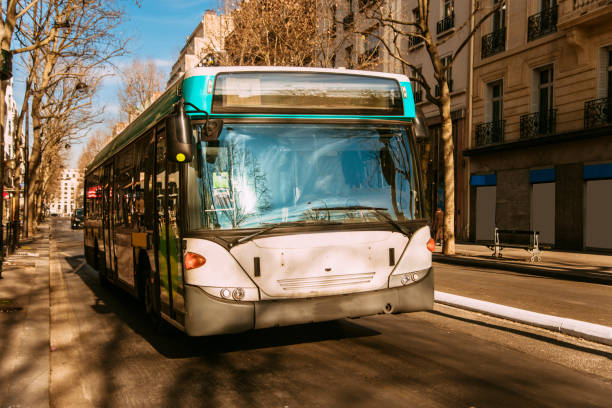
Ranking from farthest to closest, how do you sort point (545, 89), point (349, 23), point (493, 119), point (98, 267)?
point (349, 23) < point (493, 119) < point (545, 89) < point (98, 267)

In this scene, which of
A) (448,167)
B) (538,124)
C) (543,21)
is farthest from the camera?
(538,124)

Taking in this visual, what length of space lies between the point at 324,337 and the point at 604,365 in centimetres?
272

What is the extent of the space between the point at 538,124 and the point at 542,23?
3.85 m

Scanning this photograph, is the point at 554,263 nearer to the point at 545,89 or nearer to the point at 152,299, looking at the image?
the point at 545,89

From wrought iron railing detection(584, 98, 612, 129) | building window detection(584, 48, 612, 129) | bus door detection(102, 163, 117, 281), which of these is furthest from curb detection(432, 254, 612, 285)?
bus door detection(102, 163, 117, 281)

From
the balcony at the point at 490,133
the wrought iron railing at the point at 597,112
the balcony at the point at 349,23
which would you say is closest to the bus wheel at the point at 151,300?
the balcony at the point at 349,23

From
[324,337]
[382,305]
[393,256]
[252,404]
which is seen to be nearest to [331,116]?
[393,256]

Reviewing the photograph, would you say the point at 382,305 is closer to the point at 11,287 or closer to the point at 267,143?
the point at 267,143

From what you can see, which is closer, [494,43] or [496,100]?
[494,43]

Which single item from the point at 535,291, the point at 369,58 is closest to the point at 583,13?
the point at 369,58

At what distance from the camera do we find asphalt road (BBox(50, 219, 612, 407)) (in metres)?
4.50

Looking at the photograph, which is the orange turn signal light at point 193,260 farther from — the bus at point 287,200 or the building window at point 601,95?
the building window at point 601,95

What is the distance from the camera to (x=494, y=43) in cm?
2595

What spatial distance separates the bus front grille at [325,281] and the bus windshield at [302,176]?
518 millimetres
